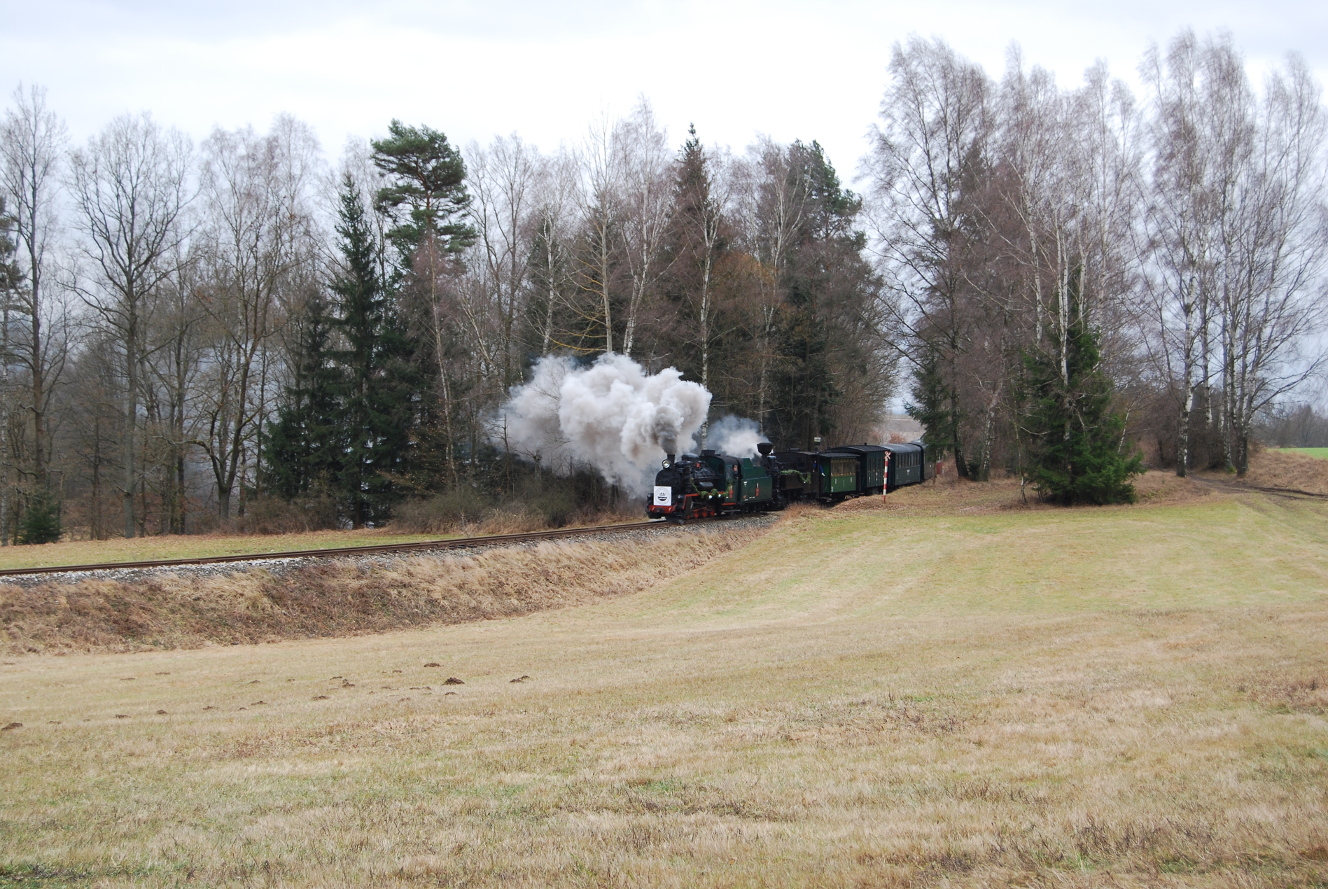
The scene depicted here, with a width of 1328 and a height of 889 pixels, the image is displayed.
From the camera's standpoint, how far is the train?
27422mm

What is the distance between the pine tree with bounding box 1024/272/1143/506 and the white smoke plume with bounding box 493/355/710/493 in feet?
40.3

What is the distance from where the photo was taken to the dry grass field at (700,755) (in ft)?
15.3

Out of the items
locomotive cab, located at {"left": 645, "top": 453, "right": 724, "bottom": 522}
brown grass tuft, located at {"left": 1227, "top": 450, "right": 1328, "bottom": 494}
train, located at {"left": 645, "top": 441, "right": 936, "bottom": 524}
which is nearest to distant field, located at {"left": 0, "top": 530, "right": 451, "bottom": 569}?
locomotive cab, located at {"left": 645, "top": 453, "right": 724, "bottom": 522}

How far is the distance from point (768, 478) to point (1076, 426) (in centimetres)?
1101

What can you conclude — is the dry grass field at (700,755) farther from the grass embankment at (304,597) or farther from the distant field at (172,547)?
the distant field at (172,547)

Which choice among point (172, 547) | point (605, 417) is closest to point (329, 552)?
point (172, 547)

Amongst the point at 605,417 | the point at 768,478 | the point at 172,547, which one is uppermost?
the point at 605,417

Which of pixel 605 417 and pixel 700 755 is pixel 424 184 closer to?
pixel 605 417

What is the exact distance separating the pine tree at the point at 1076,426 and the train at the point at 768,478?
20.8 ft

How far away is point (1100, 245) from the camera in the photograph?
3422 centimetres

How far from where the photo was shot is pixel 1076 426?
3086 cm

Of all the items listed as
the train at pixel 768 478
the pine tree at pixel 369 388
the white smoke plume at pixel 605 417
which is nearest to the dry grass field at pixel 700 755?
the train at pixel 768 478

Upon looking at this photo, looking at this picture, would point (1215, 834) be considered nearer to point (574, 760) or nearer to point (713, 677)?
point (574, 760)

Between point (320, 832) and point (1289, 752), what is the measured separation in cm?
657
